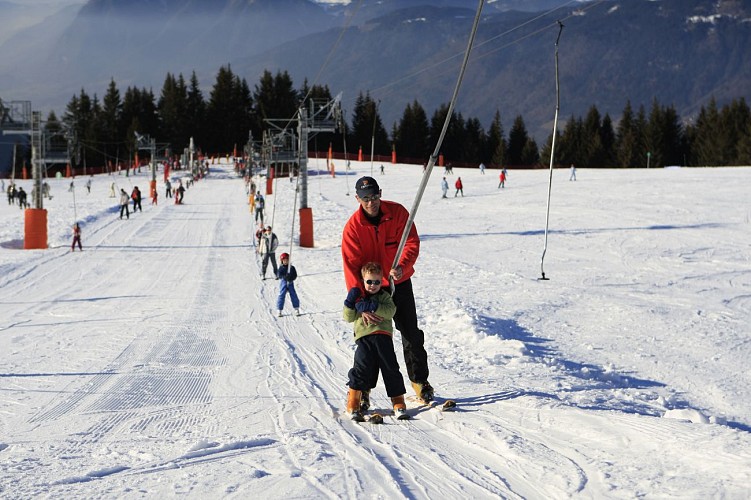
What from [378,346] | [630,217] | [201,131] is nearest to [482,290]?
[378,346]

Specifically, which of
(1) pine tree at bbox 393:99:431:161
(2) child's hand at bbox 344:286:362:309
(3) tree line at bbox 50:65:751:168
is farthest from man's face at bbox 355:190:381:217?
(1) pine tree at bbox 393:99:431:161

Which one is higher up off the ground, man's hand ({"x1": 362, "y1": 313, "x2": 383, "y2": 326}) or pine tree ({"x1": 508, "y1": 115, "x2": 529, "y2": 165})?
pine tree ({"x1": 508, "y1": 115, "x2": 529, "y2": 165})

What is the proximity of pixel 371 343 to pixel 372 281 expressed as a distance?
55cm

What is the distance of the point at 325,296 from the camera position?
1711 centimetres

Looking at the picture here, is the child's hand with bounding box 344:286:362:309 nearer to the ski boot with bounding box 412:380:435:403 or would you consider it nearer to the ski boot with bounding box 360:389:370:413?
the ski boot with bounding box 360:389:370:413

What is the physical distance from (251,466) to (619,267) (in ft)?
63.7

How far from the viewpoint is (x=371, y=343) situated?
20.9 feet

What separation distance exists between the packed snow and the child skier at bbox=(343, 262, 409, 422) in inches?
9.6

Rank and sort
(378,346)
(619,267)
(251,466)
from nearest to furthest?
1. (251,466)
2. (378,346)
3. (619,267)

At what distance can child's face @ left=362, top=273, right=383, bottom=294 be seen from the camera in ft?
20.2

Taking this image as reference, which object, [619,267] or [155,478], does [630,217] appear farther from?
[155,478]

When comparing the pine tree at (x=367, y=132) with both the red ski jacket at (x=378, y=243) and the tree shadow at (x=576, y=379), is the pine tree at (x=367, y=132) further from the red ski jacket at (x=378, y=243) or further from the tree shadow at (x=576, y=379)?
the red ski jacket at (x=378, y=243)

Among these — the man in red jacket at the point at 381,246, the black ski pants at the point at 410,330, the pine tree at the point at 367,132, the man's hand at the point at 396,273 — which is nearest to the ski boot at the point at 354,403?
the man in red jacket at the point at 381,246

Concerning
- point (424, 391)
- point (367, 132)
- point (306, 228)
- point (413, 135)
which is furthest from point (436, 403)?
point (413, 135)
